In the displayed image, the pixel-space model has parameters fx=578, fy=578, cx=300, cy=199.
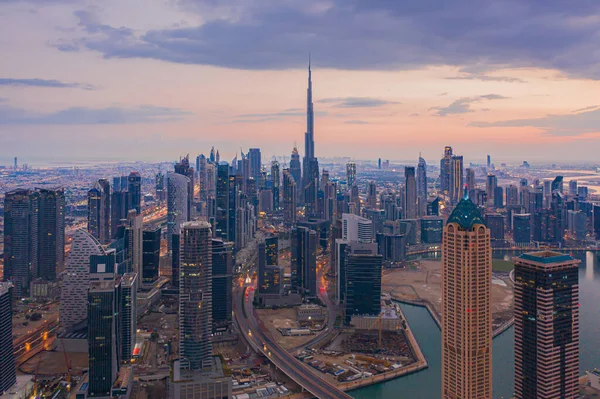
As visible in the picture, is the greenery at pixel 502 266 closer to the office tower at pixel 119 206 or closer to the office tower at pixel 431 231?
the office tower at pixel 431 231

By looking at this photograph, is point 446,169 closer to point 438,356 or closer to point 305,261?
point 305,261

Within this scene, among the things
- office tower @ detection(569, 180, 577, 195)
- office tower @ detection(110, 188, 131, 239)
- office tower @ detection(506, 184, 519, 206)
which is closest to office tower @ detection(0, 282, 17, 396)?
office tower @ detection(110, 188, 131, 239)

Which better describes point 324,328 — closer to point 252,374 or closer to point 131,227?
point 252,374

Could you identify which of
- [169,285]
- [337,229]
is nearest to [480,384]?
[169,285]

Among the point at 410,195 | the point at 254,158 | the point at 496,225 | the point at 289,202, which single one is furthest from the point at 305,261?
the point at 254,158

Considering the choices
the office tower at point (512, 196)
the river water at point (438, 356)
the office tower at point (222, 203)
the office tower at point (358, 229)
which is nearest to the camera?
the river water at point (438, 356)

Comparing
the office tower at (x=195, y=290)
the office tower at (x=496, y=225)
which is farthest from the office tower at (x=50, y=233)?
the office tower at (x=496, y=225)
